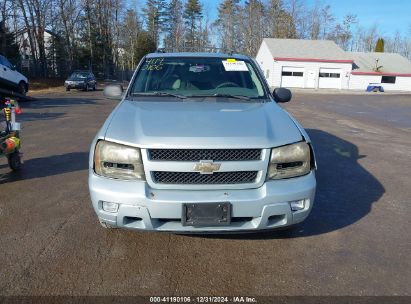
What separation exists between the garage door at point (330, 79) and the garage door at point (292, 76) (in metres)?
2.68

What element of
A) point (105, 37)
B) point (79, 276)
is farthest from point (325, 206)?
point (105, 37)

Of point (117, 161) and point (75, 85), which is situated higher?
point (117, 161)

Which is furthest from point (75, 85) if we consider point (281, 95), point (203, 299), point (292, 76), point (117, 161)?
Answer: point (292, 76)

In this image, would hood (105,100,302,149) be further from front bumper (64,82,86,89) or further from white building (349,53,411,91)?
white building (349,53,411,91)

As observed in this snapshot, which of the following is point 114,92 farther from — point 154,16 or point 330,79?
point 154,16

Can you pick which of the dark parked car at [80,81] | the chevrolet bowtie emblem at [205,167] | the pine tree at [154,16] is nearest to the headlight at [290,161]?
the chevrolet bowtie emblem at [205,167]

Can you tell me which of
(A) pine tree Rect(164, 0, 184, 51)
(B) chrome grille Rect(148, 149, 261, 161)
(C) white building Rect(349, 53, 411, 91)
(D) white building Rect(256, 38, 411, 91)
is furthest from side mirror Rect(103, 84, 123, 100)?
(A) pine tree Rect(164, 0, 184, 51)

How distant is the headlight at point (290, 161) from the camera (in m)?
3.06

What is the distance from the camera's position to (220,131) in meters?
3.09

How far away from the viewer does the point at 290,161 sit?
3117mm

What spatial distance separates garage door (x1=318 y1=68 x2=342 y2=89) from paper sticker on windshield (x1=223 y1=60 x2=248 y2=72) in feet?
155

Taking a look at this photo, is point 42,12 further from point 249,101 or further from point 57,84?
point 249,101

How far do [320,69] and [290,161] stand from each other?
49.1 metres

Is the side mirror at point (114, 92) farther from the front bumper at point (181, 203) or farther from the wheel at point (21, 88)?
the wheel at point (21, 88)
